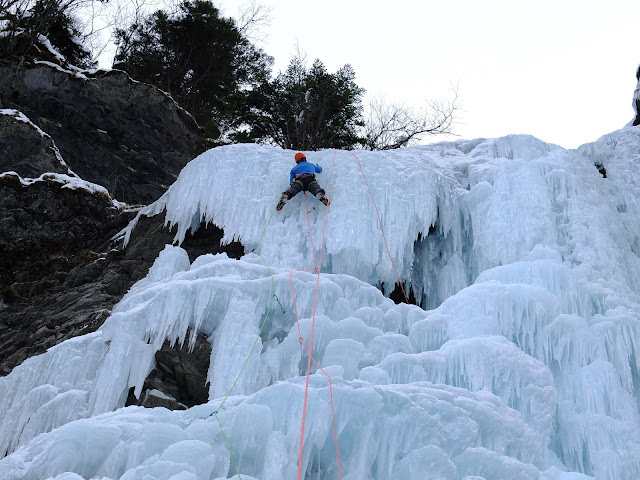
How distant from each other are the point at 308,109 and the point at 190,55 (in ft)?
13.6

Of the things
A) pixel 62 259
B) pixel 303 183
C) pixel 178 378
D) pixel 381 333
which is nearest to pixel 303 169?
pixel 303 183

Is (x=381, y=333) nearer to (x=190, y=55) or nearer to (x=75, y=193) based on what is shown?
(x=75, y=193)

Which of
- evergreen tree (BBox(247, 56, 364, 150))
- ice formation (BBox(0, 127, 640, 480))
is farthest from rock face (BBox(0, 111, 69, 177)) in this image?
evergreen tree (BBox(247, 56, 364, 150))

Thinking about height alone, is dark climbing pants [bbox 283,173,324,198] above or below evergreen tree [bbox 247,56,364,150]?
below

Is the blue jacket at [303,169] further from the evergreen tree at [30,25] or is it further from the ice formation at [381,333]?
the evergreen tree at [30,25]

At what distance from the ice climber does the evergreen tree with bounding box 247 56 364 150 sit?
220 inches

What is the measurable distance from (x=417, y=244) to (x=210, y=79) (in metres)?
9.77

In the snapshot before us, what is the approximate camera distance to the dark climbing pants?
7531mm

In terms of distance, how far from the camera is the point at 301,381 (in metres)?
4.07

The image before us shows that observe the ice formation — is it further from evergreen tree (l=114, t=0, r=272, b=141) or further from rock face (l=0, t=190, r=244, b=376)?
evergreen tree (l=114, t=0, r=272, b=141)

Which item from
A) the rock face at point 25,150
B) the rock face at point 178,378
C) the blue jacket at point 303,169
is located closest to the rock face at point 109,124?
the rock face at point 25,150

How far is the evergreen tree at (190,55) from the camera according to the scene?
14992mm

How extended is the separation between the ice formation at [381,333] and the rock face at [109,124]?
3.80m

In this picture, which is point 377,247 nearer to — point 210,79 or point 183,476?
point 183,476
